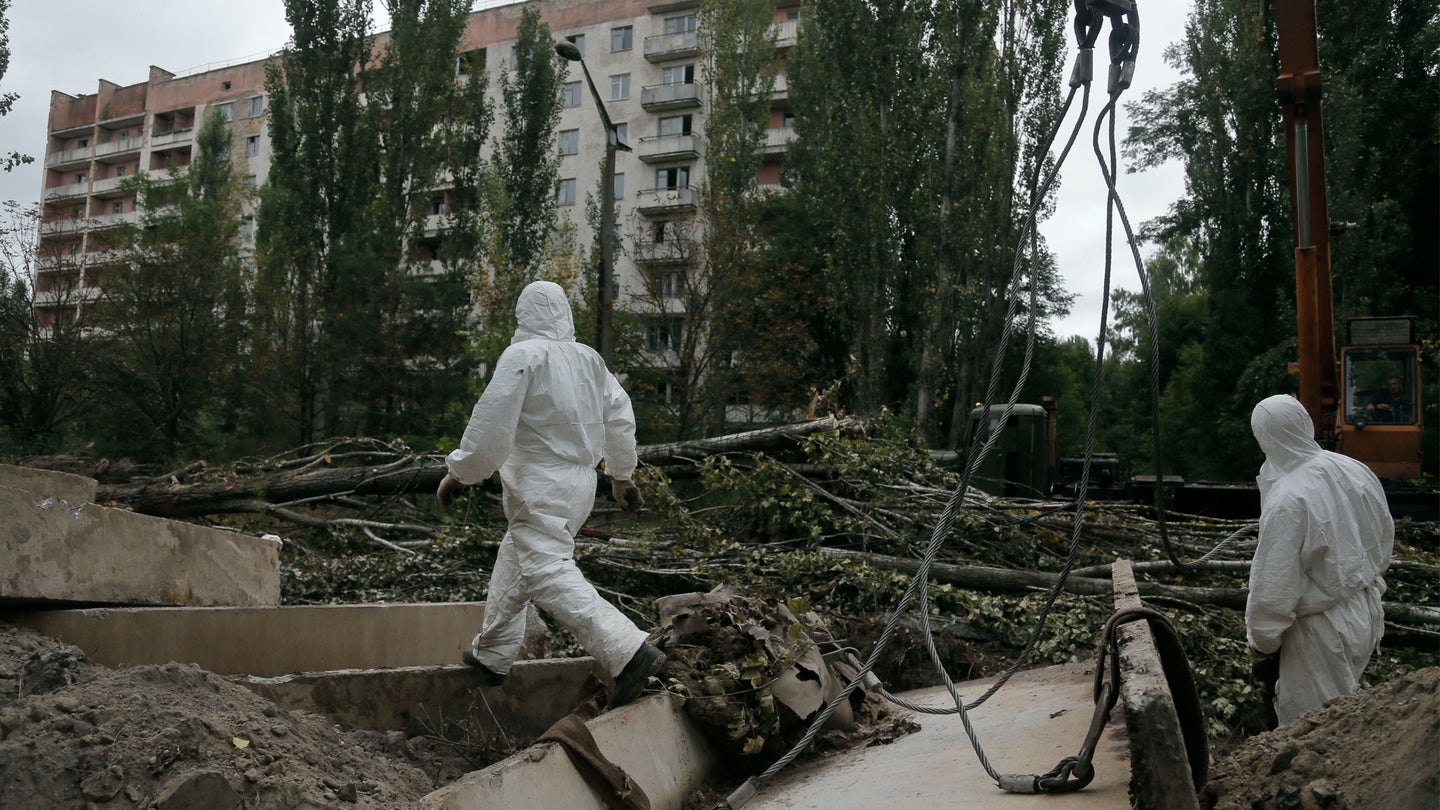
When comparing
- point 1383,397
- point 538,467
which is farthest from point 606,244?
point 538,467

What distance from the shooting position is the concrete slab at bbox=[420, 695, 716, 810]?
3012 mm

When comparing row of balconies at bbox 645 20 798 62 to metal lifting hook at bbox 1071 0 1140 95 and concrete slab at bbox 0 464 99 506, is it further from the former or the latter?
metal lifting hook at bbox 1071 0 1140 95

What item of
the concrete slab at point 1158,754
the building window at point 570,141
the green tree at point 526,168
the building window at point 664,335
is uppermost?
the building window at point 570,141

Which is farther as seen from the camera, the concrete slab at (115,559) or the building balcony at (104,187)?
the building balcony at (104,187)

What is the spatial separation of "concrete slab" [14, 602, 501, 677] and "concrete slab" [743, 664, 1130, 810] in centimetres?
205

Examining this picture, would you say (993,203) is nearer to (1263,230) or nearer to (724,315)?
(724,315)

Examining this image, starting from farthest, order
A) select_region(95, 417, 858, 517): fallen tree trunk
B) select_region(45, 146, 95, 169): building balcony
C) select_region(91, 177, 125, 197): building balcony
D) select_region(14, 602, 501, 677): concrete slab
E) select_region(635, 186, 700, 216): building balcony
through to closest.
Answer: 1. select_region(45, 146, 95, 169): building balcony
2. select_region(91, 177, 125, 197): building balcony
3. select_region(635, 186, 700, 216): building balcony
4. select_region(95, 417, 858, 517): fallen tree trunk
5. select_region(14, 602, 501, 677): concrete slab

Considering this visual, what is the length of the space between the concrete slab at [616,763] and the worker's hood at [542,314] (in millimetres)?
1751

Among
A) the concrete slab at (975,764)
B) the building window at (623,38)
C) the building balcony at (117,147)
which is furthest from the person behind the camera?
the building balcony at (117,147)

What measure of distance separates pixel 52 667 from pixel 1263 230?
87.9 ft

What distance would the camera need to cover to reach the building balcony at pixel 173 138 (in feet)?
168

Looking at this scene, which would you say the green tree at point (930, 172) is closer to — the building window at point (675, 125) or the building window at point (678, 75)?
the building window at point (675, 125)

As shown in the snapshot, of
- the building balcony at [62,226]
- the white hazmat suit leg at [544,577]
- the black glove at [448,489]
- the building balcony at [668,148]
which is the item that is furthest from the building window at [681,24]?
the white hazmat suit leg at [544,577]

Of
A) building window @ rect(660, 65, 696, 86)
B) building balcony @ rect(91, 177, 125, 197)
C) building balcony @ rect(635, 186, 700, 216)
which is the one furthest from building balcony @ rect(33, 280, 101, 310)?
building balcony @ rect(91, 177, 125, 197)
